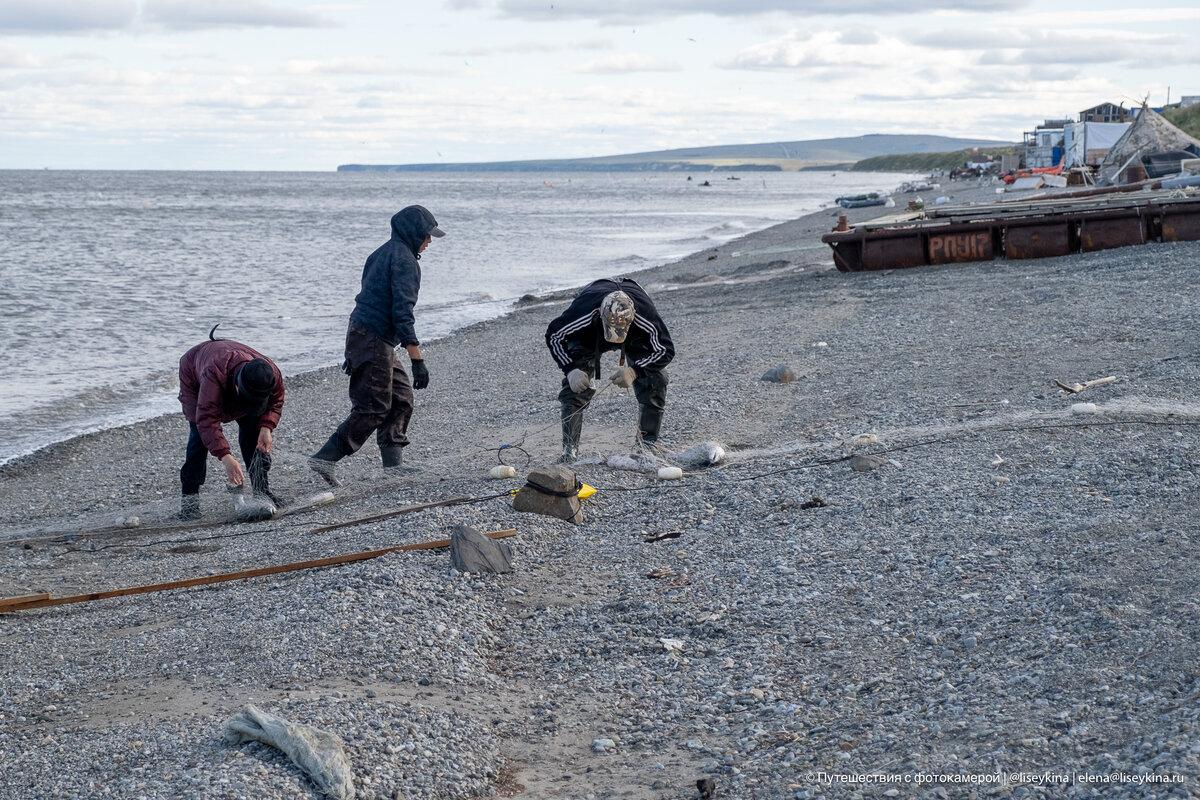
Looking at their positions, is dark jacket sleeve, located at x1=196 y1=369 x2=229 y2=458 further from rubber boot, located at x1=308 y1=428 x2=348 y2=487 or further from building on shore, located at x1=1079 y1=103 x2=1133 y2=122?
building on shore, located at x1=1079 y1=103 x2=1133 y2=122

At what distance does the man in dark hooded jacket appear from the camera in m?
8.48

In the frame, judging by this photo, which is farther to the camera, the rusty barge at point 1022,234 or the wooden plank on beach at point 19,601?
the rusty barge at point 1022,234

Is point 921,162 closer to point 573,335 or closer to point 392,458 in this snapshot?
point 392,458

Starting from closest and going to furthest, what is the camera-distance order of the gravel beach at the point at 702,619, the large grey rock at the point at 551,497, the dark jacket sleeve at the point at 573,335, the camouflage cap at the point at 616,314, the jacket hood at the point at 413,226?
the gravel beach at the point at 702,619 < the large grey rock at the point at 551,497 < the camouflage cap at the point at 616,314 < the dark jacket sleeve at the point at 573,335 < the jacket hood at the point at 413,226

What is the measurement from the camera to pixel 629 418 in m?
10.1

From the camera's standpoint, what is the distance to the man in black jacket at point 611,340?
7.47 m

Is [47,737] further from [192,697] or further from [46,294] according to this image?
[46,294]

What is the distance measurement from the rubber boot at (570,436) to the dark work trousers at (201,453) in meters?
2.03

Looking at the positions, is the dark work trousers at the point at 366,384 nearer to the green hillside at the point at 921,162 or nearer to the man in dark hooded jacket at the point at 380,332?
the man in dark hooded jacket at the point at 380,332

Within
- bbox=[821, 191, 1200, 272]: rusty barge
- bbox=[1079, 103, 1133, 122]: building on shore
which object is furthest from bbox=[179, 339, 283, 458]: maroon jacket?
bbox=[1079, 103, 1133, 122]: building on shore

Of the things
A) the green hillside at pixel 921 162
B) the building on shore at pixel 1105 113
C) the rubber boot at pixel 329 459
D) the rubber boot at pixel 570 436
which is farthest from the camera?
the green hillside at pixel 921 162

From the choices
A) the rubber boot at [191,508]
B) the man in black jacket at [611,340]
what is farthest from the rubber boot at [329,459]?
the man in black jacket at [611,340]

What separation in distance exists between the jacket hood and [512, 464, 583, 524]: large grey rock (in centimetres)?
239

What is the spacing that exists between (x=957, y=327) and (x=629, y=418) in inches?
188
